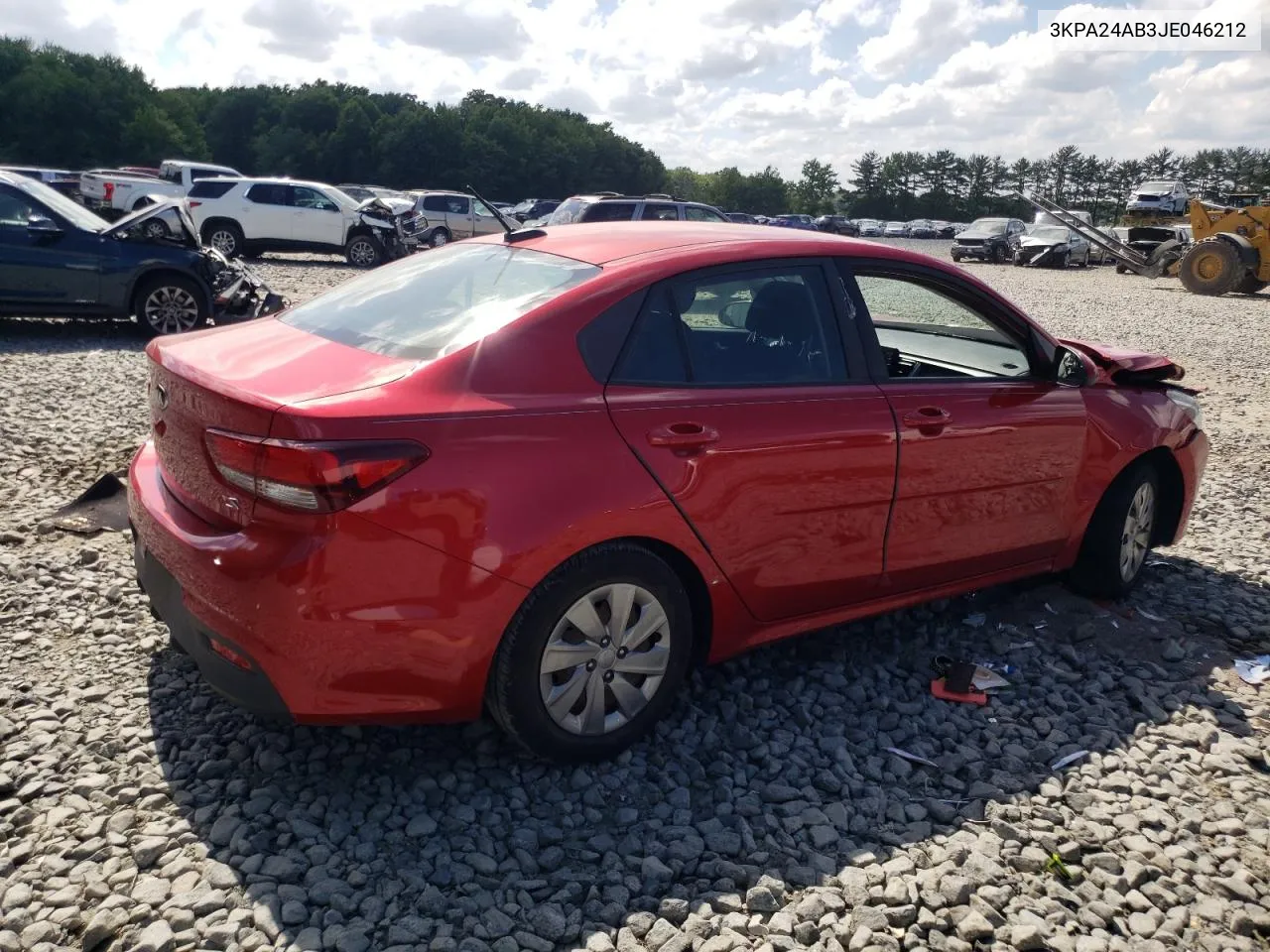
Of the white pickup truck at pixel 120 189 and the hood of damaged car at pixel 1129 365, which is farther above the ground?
the white pickup truck at pixel 120 189

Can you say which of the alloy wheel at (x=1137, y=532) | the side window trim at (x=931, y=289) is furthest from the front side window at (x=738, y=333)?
the alloy wheel at (x=1137, y=532)

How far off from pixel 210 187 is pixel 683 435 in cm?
2132

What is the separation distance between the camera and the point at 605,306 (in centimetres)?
318

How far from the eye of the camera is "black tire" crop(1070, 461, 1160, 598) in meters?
4.68

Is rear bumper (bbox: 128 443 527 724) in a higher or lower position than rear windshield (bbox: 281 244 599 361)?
lower

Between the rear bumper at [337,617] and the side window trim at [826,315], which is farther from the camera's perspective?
the side window trim at [826,315]

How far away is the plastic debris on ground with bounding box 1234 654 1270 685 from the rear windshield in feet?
10.4

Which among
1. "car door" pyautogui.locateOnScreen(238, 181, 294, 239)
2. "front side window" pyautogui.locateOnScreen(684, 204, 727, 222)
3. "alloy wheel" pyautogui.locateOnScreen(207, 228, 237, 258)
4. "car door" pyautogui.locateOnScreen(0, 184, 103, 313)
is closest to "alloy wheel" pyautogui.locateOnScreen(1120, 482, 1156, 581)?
"car door" pyautogui.locateOnScreen(0, 184, 103, 313)

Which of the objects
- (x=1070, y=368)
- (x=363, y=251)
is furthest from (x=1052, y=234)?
(x=1070, y=368)

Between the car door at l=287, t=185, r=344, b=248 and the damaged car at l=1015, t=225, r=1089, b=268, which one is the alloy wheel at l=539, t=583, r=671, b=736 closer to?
the car door at l=287, t=185, r=344, b=248

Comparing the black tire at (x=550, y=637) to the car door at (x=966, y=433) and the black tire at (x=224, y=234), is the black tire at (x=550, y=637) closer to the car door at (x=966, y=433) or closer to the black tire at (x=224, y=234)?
the car door at (x=966, y=433)

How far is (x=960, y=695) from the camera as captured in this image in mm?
3938

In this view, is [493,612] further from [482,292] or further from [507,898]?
[482,292]

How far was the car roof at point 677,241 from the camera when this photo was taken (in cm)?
351
